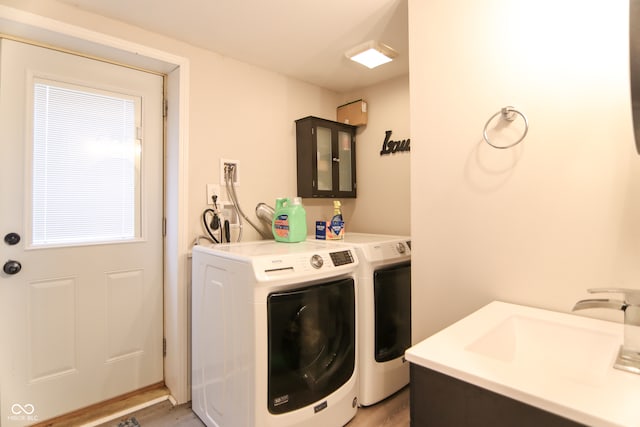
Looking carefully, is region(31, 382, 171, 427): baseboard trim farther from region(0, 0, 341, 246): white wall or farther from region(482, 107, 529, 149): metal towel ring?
region(482, 107, 529, 149): metal towel ring

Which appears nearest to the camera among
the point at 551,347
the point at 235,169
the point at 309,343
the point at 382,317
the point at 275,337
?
the point at 551,347

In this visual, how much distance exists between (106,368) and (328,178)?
2063 mm

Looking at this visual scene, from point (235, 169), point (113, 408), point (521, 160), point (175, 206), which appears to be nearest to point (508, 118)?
point (521, 160)

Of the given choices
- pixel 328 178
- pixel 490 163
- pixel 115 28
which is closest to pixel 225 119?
pixel 115 28

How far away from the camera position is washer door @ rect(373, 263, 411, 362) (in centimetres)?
198

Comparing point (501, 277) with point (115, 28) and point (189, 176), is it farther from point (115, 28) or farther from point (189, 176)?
point (115, 28)

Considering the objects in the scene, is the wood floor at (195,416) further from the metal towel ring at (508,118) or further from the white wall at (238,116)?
the metal towel ring at (508,118)

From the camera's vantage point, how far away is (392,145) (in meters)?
2.75

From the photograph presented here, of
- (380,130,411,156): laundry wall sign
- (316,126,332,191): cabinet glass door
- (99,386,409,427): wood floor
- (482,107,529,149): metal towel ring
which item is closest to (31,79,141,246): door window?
(99,386,409,427): wood floor

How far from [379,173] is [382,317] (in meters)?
1.34

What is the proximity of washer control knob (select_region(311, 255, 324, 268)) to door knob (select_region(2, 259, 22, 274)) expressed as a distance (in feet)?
5.17

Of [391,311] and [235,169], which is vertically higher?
[235,169]

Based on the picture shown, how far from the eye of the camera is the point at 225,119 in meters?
2.31

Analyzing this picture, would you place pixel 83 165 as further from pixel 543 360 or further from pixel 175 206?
pixel 543 360
